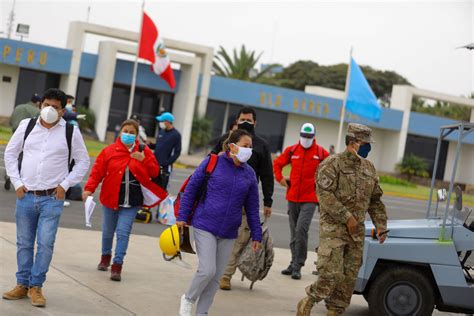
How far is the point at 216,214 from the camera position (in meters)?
7.15

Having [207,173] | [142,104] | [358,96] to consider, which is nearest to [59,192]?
[207,173]

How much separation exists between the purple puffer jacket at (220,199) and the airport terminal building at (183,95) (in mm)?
27716

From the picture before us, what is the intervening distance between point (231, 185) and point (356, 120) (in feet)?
138

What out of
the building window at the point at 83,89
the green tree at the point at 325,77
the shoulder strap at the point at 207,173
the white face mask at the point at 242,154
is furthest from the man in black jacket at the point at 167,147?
the green tree at the point at 325,77

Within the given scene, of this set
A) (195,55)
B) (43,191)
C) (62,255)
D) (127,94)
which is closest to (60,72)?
(127,94)

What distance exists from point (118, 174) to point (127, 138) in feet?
1.33

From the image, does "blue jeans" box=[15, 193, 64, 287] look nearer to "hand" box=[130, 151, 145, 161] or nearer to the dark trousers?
"hand" box=[130, 151, 145, 161]

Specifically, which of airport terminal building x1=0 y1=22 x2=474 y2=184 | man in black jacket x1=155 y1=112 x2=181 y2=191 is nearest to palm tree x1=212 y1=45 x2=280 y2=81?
airport terminal building x1=0 y1=22 x2=474 y2=184

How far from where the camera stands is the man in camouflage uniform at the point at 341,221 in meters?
7.45

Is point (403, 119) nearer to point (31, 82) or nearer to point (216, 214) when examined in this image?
point (31, 82)

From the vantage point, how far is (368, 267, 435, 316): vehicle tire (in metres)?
8.09

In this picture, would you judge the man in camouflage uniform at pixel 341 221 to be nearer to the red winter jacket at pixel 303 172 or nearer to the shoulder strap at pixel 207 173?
Answer: the shoulder strap at pixel 207 173

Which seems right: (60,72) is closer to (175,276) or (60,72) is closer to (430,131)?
(430,131)

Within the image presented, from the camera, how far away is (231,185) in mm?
7242
